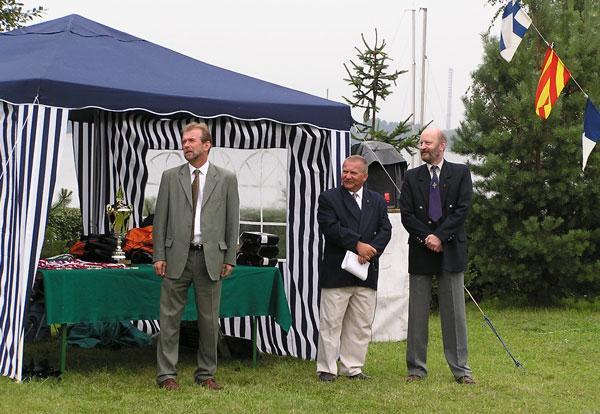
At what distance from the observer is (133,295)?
706 centimetres

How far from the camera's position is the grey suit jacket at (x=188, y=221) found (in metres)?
6.51

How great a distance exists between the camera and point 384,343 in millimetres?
9398

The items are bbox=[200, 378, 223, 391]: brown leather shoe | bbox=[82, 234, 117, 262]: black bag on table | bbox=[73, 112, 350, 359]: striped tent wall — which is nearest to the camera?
bbox=[200, 378, 223, 391]: brown leather shoe

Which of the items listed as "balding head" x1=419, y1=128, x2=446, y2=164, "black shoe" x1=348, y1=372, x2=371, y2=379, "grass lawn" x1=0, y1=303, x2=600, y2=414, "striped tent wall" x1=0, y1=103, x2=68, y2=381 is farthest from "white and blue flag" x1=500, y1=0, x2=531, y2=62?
"striped tent wall" x1=0, y1=103, x2=68, y2=381

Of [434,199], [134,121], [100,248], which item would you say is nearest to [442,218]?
[434,199]

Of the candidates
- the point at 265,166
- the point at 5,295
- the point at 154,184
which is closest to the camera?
the point at 5,295

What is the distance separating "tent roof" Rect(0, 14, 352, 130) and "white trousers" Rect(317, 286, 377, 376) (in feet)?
4.21

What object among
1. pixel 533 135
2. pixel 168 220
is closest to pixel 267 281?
pixel 168 220

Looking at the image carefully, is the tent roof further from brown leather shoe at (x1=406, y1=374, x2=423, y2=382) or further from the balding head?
brown leather shoe at (x1=406, y1=374, x2=423, y2=382)

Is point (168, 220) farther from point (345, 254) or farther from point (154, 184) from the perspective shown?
point (154, 184)

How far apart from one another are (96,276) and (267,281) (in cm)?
131

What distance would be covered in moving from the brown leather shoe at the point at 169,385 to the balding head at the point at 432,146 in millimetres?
2168

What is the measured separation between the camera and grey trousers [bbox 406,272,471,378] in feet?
22.9

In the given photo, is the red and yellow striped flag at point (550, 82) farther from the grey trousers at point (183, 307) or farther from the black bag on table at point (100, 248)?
the black bag on table at point (100, 248)
